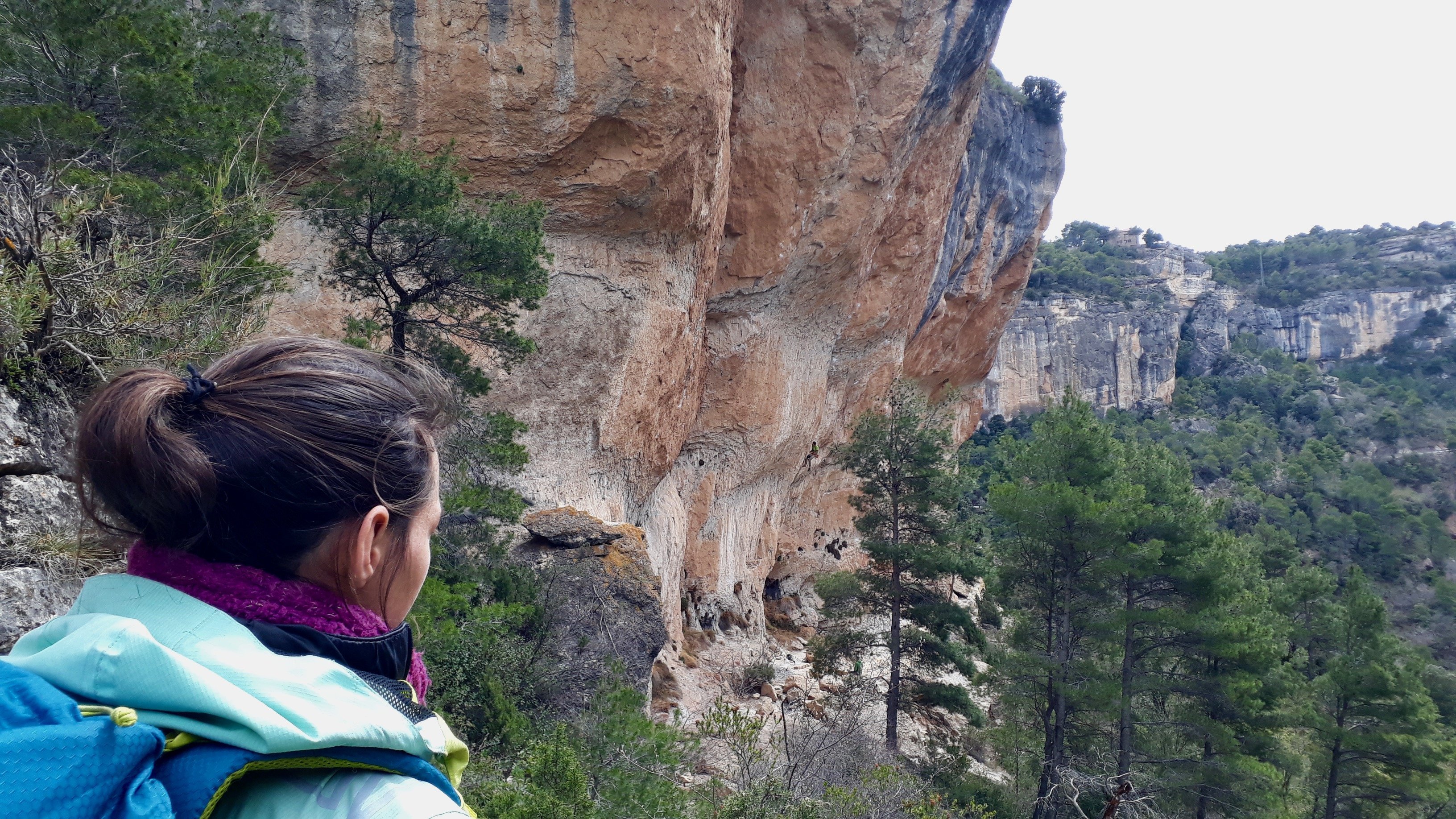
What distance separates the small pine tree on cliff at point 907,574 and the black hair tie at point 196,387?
39.1 feet

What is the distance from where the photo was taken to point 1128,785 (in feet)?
15.2

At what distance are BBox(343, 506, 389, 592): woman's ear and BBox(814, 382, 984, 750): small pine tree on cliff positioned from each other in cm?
1169

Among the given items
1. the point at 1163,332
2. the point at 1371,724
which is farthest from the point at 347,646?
the point at 1163,332

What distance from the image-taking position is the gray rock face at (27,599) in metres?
2.74

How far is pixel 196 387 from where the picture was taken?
3.02 feet

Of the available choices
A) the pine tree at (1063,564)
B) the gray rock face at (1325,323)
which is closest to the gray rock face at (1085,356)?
the gray rock face at (1325,323)

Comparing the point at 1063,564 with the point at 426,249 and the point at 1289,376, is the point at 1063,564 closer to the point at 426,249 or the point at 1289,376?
the point at 426,249

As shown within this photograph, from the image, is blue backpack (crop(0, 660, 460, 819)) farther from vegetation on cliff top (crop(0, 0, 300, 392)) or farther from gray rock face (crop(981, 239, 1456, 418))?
gray rock face (crop(981, 239, 1456, 418))

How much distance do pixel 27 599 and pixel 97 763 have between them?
2.91 metres

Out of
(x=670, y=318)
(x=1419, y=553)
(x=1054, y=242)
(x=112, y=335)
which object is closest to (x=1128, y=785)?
(x=112, y=335)

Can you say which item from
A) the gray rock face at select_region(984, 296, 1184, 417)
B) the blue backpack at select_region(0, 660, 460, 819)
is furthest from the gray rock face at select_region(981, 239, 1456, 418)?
the blue backpack at select_region(0, 660, 460, 819)

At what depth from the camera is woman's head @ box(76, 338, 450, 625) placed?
924 millimetres

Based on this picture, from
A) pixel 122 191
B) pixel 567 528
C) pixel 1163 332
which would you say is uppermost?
pixel 1163 332

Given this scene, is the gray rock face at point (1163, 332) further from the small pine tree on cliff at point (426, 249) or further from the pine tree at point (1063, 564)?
the small pine tree on cliff at point (426, 249)
